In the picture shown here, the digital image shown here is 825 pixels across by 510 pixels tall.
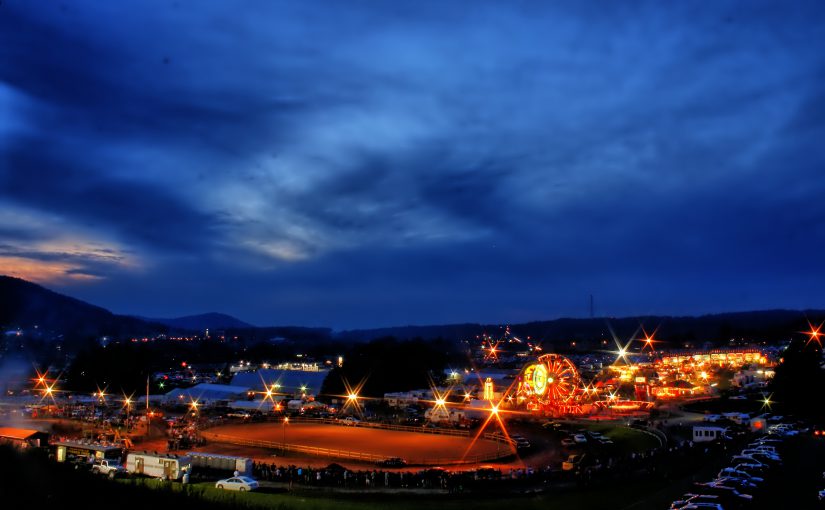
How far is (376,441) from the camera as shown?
3459 centimetres

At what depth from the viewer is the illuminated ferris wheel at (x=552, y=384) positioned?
4334cm

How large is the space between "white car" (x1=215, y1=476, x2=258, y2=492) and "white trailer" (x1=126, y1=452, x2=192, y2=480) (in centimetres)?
261

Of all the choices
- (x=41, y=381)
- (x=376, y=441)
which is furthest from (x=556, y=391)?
(x=41, y=381)

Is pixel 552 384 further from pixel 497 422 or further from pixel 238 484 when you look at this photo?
pixel 238 484

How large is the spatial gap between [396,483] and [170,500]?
1153 centimetres

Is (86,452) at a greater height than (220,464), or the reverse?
(86,452)

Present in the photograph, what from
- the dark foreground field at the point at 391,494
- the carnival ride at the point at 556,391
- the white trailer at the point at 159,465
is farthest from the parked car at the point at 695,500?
the carnival ride at the point at 556,391

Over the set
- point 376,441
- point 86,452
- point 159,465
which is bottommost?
point 376,441

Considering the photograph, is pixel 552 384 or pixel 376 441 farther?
pixel 552 384

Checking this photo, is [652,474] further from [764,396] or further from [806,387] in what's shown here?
[764,396]

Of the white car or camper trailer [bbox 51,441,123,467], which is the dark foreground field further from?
camper trailer [bbox 51,441,123,467]

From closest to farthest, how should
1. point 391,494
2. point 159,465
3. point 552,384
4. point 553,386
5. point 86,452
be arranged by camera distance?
point 391,494, point 159,465, point 86,452, point 552,384, point 553,386

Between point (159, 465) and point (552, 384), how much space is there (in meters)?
28.8

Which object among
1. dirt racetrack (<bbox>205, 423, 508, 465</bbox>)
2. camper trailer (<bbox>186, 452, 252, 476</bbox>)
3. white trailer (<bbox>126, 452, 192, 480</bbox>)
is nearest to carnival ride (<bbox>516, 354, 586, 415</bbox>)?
dirt racetrack (<bbox>205, 423, 508, 465</bbox>)
